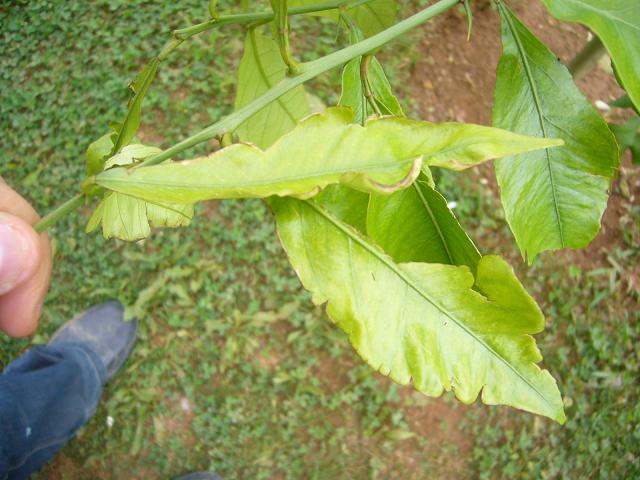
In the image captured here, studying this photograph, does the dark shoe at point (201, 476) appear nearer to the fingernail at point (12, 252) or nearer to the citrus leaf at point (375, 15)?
the fingernail at point (12, 252)

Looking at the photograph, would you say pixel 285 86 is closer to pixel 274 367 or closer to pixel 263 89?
pixel 263 89

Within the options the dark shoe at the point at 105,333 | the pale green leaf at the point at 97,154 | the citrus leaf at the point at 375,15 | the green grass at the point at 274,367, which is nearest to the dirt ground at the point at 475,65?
the green grass at the point at 274,367

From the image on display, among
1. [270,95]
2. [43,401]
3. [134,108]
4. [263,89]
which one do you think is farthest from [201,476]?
[270,95]

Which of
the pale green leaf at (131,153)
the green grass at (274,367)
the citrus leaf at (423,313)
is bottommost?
the green grass at (274,367)

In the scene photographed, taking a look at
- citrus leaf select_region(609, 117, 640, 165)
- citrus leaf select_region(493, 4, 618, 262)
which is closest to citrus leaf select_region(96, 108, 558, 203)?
citrus leaf select_region(493, 4, 618, 262)

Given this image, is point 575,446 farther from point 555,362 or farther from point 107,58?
point 107,58
